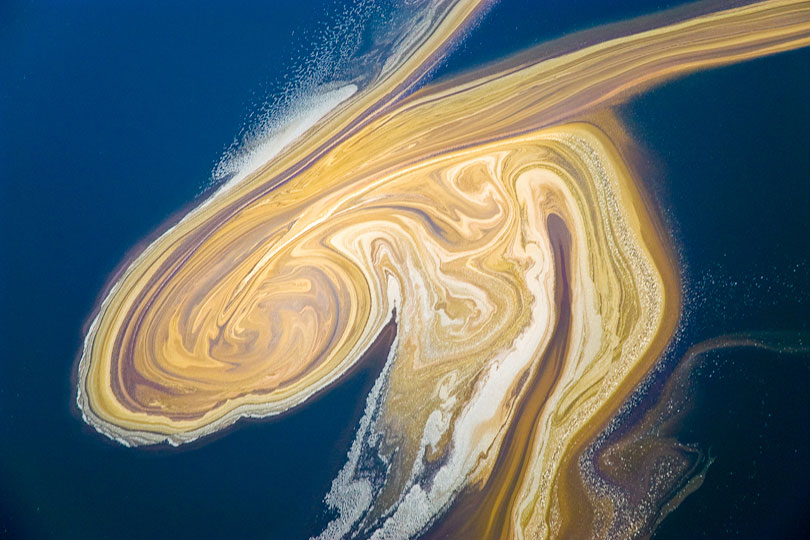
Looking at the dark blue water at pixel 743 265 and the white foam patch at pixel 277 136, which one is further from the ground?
the white foam patch at pixel 277 136

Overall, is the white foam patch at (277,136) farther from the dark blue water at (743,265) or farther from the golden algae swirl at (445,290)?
the dark blue water at (743,265)

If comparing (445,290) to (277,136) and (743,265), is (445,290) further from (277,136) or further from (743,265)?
(743,265)

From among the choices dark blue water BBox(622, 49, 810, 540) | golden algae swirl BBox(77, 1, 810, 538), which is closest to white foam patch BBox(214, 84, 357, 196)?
golden algae swirl BBox(77, 1, 810, 538)

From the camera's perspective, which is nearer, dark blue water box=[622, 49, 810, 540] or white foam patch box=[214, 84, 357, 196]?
dark blue water box=[622, 49, 810, 540]

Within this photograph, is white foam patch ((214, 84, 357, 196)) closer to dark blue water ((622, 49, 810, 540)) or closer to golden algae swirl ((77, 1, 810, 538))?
golden algae swirl ((77, 1, 810, 538))

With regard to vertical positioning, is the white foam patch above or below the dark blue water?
above

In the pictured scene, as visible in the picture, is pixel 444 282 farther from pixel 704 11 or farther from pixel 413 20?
pixel 704 11

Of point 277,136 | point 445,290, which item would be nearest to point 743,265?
point 445,290

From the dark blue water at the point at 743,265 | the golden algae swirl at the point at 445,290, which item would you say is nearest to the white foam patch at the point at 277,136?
the golden algae swirl at the point at 445,290
